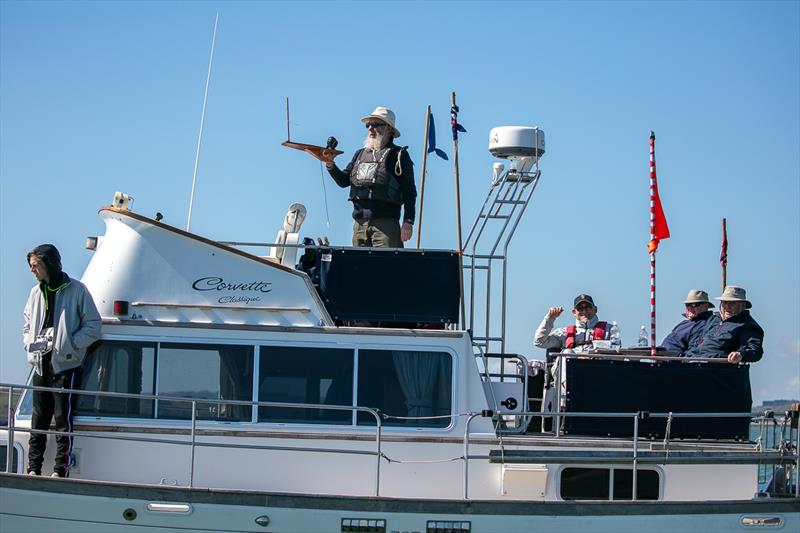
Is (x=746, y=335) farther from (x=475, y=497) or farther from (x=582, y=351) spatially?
(x=475, y=497)

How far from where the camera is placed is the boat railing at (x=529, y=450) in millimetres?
8898

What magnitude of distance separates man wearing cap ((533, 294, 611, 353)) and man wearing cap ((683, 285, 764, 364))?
1.01 meters

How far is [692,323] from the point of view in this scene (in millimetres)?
11016

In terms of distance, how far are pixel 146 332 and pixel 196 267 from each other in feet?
2.34

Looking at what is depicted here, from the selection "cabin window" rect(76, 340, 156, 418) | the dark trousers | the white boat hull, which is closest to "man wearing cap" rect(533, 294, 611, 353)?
the white boat hull

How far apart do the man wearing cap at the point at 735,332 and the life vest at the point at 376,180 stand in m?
3.21

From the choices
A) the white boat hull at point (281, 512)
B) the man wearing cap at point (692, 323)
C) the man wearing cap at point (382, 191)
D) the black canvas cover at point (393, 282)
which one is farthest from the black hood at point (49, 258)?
the man wearing cap at point (692, 323)

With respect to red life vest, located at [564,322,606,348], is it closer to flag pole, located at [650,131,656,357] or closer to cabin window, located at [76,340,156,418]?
flag pole, located at [650,131,656,357]

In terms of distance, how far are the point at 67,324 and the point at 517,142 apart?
4409mm

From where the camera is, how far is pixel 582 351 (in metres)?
10.4

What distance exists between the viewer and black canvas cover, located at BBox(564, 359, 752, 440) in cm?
993

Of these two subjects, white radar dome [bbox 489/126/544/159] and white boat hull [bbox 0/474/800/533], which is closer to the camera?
white boat hull [bbox 0/474/800/533]

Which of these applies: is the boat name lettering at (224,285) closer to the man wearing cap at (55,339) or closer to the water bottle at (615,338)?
the man wearing cap at (55,339)

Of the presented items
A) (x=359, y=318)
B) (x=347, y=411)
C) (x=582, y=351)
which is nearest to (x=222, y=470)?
(x=347, y=411)
